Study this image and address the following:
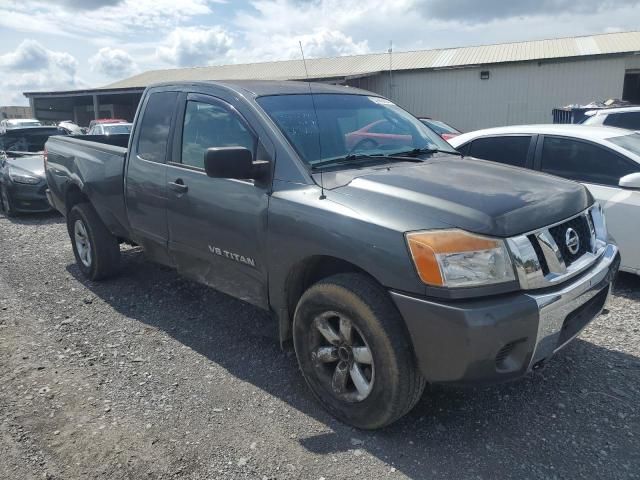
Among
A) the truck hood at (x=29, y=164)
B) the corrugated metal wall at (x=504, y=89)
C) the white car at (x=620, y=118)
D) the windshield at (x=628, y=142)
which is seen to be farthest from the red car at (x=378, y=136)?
the corrugated metal wall at (x=504, y=89)

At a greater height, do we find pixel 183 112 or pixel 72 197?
pixel 183 112

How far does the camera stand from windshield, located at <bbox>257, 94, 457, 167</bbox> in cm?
334

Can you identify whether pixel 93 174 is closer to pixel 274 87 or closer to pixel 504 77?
pixel 274 87

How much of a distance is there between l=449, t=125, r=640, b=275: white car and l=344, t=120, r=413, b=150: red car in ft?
6.66

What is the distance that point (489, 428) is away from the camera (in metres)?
2.95

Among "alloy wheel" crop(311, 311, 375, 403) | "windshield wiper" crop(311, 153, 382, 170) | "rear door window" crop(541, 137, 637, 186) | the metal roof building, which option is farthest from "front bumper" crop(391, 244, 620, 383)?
the metal roof building

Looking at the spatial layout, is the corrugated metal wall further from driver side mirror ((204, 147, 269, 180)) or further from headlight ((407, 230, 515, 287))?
headlight ((407, 230, 515, 287))

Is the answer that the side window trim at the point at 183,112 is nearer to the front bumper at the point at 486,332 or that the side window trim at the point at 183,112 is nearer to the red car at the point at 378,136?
the red car at the point at 378,136

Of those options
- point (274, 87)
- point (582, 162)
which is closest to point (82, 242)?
point (274, 87)

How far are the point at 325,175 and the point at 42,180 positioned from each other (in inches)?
316

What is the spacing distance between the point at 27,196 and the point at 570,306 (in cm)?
935

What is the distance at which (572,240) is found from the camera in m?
2.88

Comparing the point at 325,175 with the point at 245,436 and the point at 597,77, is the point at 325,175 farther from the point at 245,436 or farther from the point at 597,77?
the point at 597,77

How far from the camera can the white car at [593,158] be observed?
464 cm
